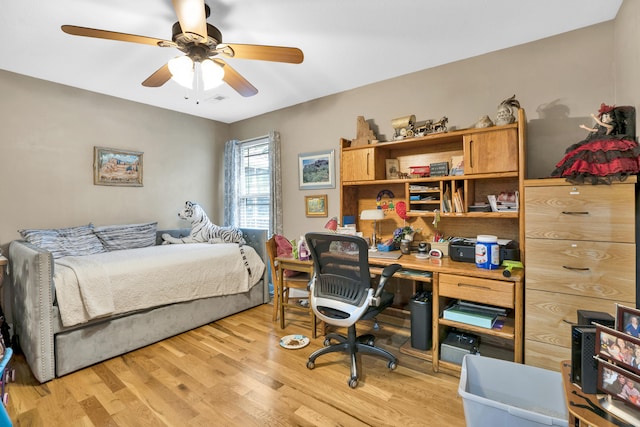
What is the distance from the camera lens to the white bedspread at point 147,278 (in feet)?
7.25

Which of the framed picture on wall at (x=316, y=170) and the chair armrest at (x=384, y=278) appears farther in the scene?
the framed picture on wall at (x=316, y=170)

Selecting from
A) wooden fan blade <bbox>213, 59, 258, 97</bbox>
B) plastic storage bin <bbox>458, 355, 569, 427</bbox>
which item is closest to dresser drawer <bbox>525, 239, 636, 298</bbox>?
plastic storage bin <bbox>458, 355, 569, 427</bbox>

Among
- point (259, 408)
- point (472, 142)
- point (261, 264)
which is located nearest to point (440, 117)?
point (472, 142)

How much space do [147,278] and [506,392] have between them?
264 cm

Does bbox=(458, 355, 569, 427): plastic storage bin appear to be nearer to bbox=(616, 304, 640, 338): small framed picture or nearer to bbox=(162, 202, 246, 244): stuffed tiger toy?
bbox=(616, 304, 640, 338): small framed picture

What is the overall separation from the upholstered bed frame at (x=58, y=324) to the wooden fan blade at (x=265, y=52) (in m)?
1.83

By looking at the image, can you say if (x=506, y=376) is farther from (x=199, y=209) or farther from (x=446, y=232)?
(x=199, y=209)

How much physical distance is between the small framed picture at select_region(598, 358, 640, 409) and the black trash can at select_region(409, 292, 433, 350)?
1.37 metres

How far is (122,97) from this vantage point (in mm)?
3482

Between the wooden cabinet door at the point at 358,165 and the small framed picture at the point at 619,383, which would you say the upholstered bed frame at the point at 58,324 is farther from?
the small framed picture at the point at 619,383

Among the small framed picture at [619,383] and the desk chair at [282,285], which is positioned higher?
the small framed picture at [619,383]

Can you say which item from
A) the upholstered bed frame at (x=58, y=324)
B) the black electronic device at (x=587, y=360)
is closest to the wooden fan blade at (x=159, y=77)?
the upholstered bed frame at (x=58, y=324)

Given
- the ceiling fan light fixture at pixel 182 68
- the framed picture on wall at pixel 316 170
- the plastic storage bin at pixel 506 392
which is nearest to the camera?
the plastic storage bin at pixel 506 392

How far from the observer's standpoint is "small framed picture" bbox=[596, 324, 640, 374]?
875mm
